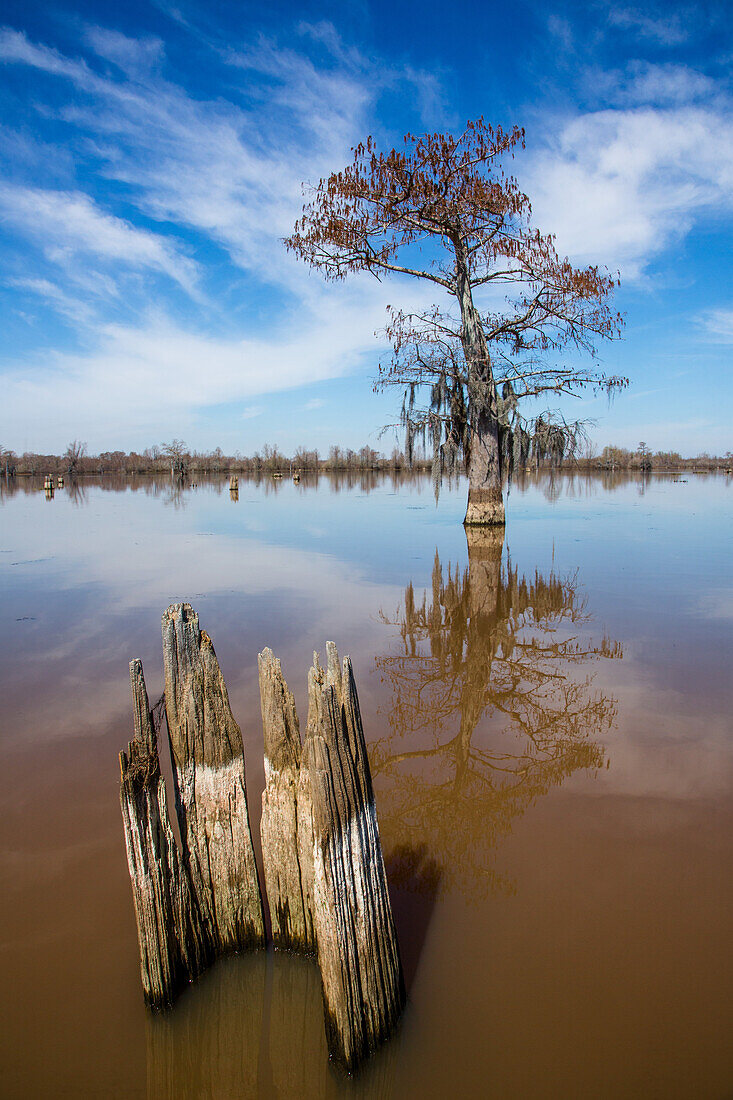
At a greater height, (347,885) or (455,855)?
(347,885)

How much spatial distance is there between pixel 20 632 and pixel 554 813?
6.00 metres

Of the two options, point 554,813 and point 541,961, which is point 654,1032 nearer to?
point 541,961

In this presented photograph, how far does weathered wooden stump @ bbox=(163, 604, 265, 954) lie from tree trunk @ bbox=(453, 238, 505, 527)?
12622 millimetres

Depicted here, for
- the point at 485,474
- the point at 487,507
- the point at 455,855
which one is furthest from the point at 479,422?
the point at 455,855

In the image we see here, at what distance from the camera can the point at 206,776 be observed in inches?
94.7

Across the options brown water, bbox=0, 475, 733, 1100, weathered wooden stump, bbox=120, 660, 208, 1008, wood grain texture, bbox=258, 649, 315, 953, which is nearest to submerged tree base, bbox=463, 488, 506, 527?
brown water, bbox=0, 475, 733, 1100

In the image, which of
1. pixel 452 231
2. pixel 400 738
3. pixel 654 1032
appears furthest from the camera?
pixel 452 231

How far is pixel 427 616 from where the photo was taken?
7707 mm

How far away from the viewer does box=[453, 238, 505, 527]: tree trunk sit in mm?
13536

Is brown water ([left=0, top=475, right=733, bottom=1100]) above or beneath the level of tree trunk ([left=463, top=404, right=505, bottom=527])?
beneath

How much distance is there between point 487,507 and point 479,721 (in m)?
11.2

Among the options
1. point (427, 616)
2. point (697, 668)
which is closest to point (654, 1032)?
point (697, 668)

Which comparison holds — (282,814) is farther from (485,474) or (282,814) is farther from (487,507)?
(487,507)

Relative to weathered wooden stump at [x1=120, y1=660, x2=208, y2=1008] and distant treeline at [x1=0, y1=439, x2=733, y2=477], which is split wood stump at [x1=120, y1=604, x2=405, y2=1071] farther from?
distant treeline at [x1=0, y1=439, x2=733, y2=477]
